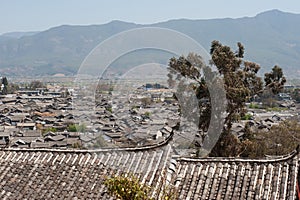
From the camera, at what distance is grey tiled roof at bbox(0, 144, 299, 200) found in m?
6.65

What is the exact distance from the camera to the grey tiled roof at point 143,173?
21.8ft

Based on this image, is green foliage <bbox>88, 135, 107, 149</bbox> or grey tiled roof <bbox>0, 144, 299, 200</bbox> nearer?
grey tiled roof <bbox>0, 144, 299, 200</bbox>

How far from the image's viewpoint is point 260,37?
184 meters

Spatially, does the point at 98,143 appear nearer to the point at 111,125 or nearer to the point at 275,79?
the point at 111,125

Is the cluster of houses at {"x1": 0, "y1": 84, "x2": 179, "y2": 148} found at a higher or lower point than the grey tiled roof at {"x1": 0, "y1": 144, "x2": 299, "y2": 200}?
lower

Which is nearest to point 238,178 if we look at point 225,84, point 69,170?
point 69,170

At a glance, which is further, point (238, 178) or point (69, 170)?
point (69, 170)

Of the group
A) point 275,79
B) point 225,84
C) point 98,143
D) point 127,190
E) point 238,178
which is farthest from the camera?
point 98,143

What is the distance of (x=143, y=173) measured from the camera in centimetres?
693

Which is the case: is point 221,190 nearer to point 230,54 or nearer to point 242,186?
point 242,186

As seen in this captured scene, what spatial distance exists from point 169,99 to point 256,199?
14.7 meters

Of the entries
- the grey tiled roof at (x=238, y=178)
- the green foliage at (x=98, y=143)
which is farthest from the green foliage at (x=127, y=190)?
the green foliage at (x=98, y=143)

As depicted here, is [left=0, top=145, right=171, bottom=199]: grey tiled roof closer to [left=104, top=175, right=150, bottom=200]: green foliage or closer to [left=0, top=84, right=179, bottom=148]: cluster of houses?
[left=104, top=175, right=150, bottom=200]: green foliage

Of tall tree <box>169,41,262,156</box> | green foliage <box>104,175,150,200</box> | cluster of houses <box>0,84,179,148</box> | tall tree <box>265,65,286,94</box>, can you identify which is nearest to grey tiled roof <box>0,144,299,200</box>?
green foliage <box>104,175,150,200</box>
